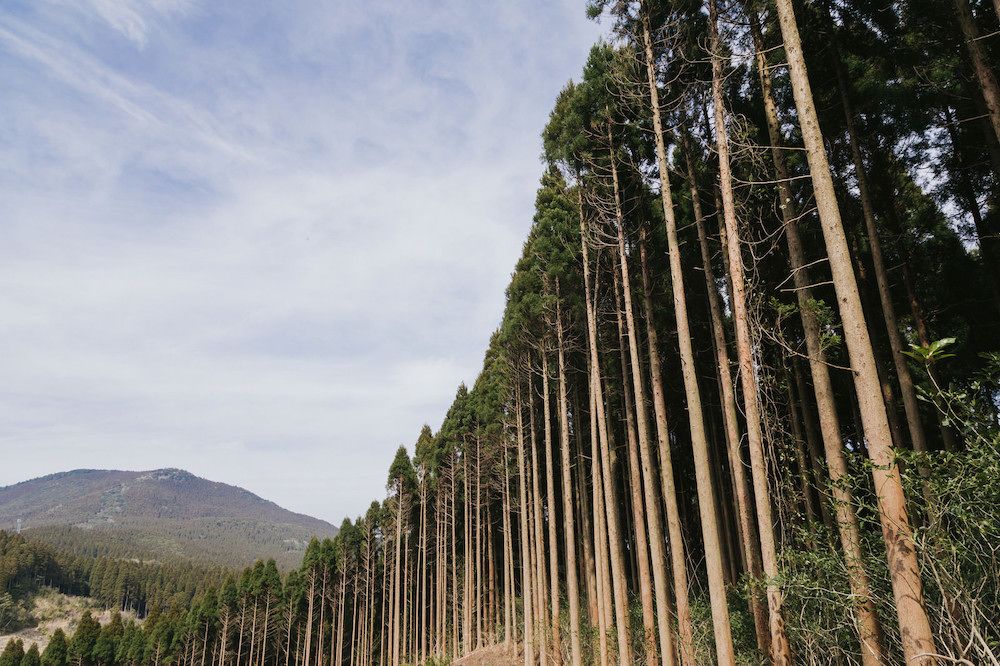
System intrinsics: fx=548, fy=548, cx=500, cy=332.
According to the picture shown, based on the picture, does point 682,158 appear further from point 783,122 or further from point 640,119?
point 783,122

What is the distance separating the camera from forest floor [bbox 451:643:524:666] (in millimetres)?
19141

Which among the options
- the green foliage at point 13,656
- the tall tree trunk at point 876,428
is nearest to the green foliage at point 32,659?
the green foliage at point 13,656

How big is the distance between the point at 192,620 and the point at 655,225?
48.9m

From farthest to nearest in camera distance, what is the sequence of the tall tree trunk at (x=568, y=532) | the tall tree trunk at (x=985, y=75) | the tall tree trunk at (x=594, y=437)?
the tall tree trunk at (x=568, y=532)
the tall tree trunk at (x=594, y=437)
the tall tree trunk at (x=985, y=75)

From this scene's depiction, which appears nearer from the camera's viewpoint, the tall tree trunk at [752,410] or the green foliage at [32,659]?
the tall tree trunk at [752,410]

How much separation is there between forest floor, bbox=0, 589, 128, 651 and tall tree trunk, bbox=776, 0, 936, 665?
294 feet

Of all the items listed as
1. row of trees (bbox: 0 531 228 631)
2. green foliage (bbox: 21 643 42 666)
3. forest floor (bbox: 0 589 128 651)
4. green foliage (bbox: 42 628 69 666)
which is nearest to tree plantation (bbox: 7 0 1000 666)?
green foliage (bbox: 42 628 69 666)

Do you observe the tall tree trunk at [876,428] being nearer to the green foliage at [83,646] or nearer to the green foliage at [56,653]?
the green foliage at [83,646]

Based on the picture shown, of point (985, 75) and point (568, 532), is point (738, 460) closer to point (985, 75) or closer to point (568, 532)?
point (985, 75)

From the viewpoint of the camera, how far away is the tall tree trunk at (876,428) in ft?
13.0

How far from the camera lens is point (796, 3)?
27.8ft

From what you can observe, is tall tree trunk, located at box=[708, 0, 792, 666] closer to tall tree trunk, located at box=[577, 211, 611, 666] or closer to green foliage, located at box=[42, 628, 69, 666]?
tall tree trunk, located at box=[577, 211, 611, 666]

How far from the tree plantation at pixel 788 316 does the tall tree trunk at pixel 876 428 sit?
0.02m

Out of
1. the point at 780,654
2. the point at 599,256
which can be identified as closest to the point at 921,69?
the point at 599,256
